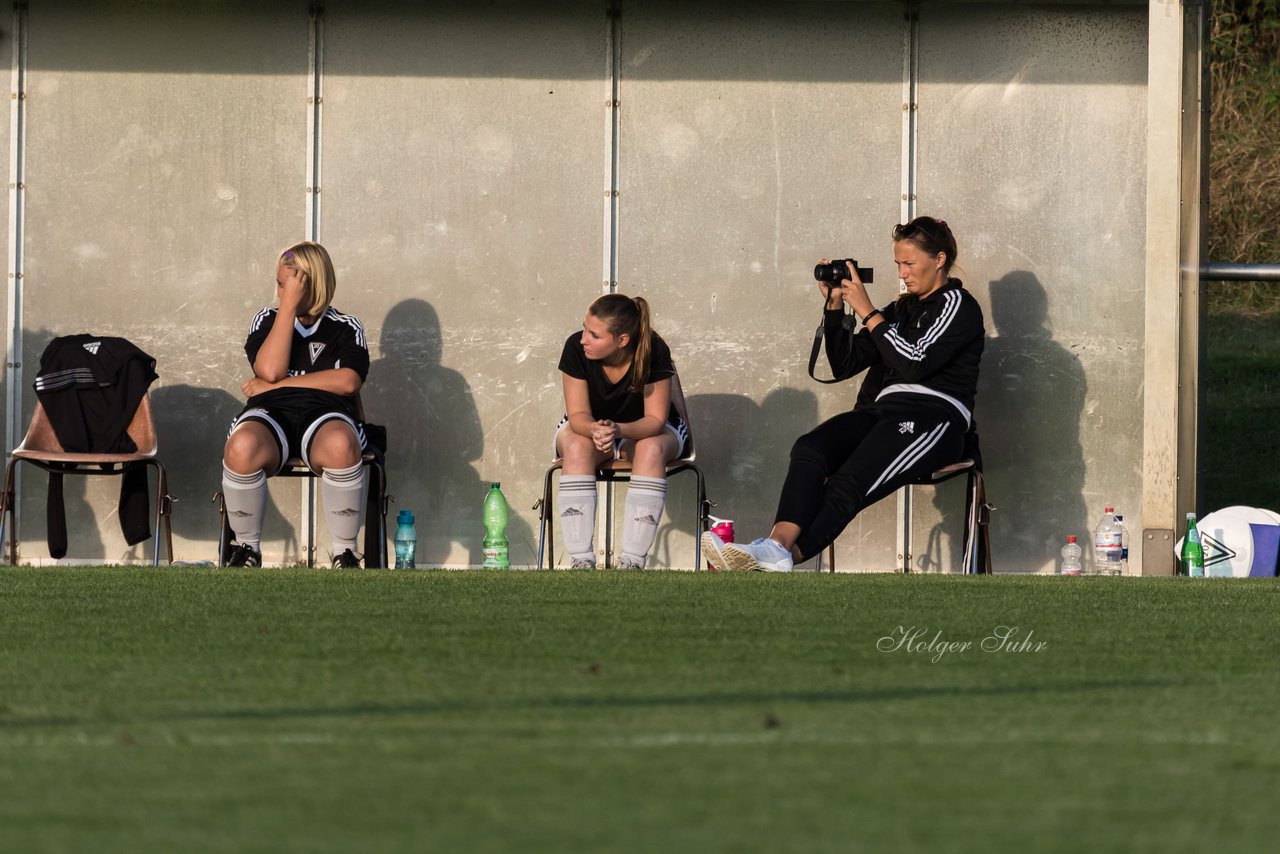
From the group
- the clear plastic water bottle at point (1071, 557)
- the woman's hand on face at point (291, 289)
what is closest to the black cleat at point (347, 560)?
the woman's hand on face at point (291, 289)

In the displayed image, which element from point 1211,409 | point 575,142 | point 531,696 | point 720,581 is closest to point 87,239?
point 575,142

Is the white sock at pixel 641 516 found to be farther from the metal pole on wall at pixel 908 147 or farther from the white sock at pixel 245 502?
the metal pole on wall at pixel 908 147

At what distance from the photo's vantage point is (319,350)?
24.7 feet

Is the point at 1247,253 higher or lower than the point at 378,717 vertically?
higher

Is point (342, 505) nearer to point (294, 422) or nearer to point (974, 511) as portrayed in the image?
point (294, 422)

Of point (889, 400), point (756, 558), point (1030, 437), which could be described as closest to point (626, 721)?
point (756, 558)

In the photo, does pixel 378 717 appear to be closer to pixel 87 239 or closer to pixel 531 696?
pixel 531 696

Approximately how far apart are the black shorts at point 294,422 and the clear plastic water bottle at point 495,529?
73cm

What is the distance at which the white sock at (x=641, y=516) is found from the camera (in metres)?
7.10

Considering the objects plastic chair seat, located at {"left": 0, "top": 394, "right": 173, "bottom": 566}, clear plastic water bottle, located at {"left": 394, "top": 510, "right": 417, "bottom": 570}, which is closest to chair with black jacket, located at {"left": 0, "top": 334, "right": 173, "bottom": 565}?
plastic chair seat, located at {"left": 0, "top": 394, "right": 173, "bottom": 566}

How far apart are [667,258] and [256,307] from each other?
65.6 inches

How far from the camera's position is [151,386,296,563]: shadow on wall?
816 centimetres

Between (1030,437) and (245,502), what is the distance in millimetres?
3157

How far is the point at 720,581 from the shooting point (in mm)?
6137
